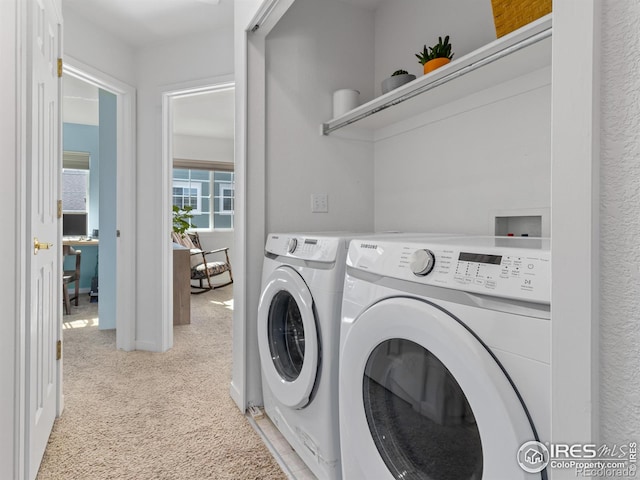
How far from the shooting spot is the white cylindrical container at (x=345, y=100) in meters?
2.07

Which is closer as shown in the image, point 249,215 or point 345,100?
point 249,215

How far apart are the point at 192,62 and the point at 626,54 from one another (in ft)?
9.53

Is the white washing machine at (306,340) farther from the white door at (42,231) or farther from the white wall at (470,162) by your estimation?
the white door at (42,231)

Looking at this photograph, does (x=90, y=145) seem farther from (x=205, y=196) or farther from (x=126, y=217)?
(x=126, y=217)

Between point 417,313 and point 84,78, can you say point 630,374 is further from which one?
point 84,78

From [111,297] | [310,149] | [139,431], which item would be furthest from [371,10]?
[111,297]

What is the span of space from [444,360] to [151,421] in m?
1.63

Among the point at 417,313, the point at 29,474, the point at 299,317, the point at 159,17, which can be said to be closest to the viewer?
the point at 417,313

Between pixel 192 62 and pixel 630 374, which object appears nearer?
pixel 630 374

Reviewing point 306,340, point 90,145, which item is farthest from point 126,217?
point 90,145

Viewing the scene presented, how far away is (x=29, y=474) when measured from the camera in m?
1.30

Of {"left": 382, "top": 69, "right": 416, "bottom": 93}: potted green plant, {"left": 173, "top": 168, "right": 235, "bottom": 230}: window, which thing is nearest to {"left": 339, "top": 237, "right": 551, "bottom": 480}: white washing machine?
{"left": 382, "top": 69, "right": 416, "bottom": 93}: potted green plant

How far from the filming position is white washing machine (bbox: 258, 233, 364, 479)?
129 cm

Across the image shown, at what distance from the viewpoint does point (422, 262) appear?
2.89 feet
